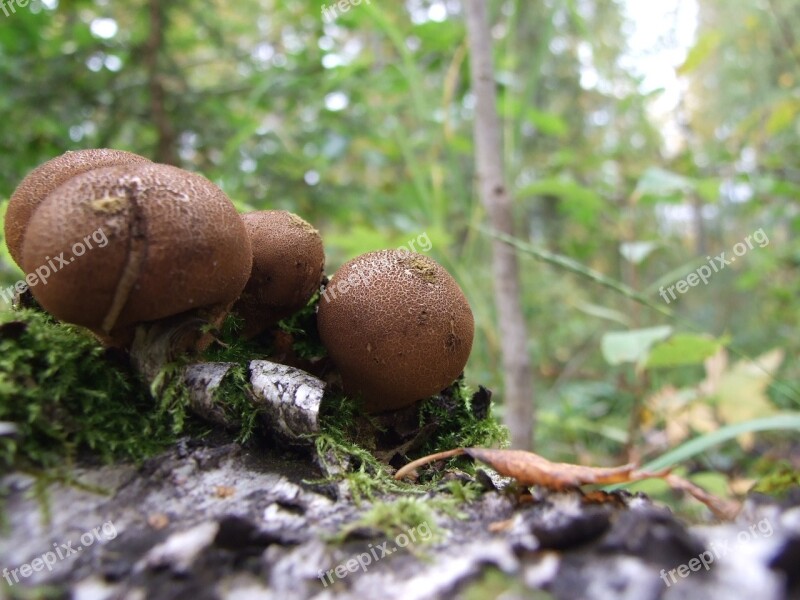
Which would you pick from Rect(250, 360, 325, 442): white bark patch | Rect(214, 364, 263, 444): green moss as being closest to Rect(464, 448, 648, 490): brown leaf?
Rect(250, 360, 325, 442): white bark patch

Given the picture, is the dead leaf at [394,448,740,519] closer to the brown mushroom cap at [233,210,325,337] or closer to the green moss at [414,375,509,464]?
the green moss at [414,375,509,464]

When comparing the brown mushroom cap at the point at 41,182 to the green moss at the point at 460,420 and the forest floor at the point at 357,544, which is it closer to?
the forest floor at the point at 357,544

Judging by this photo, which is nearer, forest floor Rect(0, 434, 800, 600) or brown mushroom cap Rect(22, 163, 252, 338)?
forest floor Rect(0, 434, 800, 600)

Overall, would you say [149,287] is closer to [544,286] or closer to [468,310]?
[468,310]

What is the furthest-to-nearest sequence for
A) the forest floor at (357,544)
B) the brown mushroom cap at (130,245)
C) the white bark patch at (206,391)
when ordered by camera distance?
the white bark patch at (206,391)
the brown mushroom cap at (130,245)
the forest floor at (357,544)

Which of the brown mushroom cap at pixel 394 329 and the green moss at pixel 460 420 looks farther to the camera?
the green moss at pixel 460 420

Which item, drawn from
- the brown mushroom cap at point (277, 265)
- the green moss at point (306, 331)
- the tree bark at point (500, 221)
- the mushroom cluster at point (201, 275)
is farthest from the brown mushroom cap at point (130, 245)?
the tree bark at point (500, 221)
